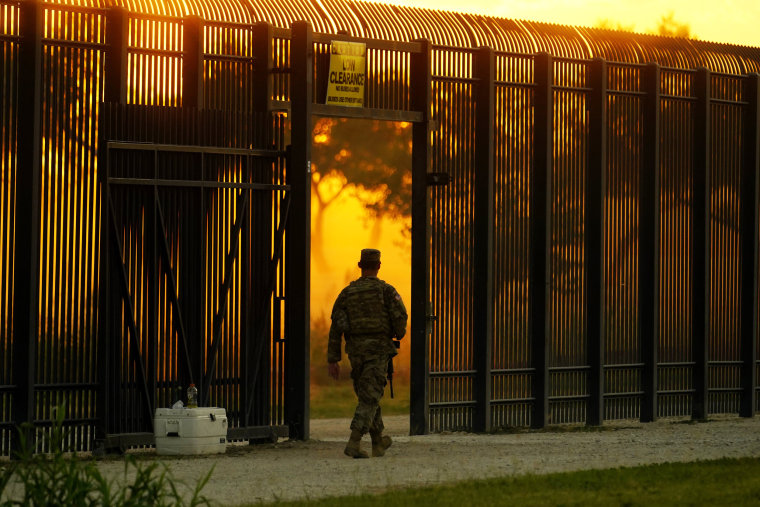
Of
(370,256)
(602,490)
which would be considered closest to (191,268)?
(370,256)

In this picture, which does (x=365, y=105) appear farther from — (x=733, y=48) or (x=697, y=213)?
(x=733, y=48)

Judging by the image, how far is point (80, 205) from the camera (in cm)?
1280

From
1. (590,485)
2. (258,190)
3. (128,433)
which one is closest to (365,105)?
(258,190)

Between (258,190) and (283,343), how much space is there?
143cm

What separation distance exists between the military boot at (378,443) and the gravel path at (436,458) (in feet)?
0.27

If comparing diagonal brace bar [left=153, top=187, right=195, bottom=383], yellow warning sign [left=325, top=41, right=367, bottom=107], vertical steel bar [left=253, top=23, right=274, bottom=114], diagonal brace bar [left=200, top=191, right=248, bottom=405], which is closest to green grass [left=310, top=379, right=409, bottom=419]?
yellow warning sign [left=325, top=41, right=367, bottom=107]

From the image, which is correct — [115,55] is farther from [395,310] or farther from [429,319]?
[429,319]

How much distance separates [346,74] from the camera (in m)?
14.5

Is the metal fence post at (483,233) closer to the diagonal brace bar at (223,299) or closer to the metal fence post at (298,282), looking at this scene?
the metal fence post at (298,282)

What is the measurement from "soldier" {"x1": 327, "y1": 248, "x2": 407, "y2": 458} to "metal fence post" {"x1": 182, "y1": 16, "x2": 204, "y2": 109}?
2.24m

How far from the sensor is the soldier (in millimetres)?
12594

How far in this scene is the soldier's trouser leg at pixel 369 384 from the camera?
A: 12.5 meters

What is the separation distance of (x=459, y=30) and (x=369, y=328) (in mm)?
4609

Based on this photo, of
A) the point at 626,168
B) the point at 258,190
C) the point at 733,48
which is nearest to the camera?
the point at 258,190
